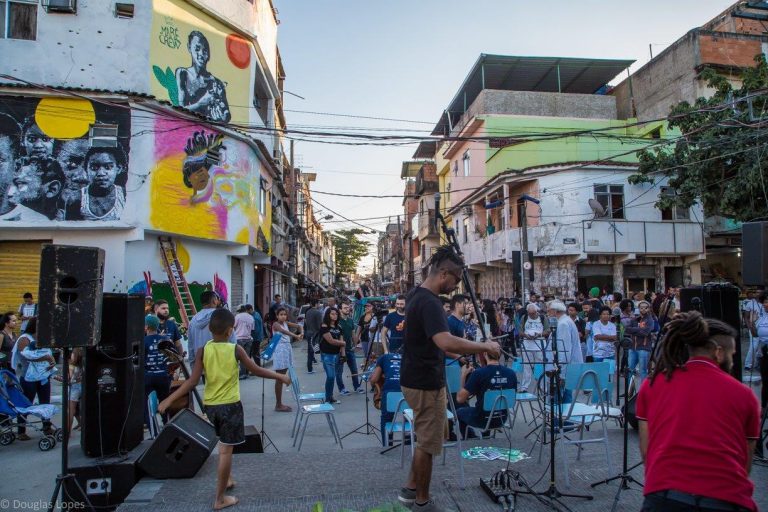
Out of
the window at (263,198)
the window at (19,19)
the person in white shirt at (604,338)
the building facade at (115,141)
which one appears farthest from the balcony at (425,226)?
the person in white shirt at (604,338)

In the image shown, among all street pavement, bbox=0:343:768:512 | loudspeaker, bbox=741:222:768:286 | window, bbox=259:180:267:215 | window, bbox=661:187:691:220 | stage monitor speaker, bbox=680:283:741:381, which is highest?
window, bbox=259:180:267:215

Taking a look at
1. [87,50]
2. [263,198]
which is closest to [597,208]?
[263,198]

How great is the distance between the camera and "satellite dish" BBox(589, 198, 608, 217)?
21781mm

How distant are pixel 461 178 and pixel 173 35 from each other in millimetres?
21455

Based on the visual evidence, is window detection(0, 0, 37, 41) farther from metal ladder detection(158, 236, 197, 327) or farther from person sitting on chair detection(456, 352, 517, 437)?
person sitting on chair detection(456, 352, 517, 437)

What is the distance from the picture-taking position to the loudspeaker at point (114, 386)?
5160mm

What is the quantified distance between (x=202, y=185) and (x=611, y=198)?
1706 cm

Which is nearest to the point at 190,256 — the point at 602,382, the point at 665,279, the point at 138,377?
the point at 138,377

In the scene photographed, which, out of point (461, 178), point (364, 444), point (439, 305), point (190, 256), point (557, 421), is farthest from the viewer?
point (461, 178)

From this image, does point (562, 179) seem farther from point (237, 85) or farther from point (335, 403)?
point (335, 403)

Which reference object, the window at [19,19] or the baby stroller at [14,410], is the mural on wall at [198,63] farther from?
the baby stroller at [14,410]

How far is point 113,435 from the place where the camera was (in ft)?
17.0

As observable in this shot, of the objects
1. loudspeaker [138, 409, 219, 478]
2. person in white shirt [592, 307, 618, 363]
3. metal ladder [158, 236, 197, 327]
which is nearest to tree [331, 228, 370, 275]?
metal ladder [158, 236, 197, 327]

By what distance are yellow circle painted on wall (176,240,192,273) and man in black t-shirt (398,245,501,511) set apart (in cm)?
1277
